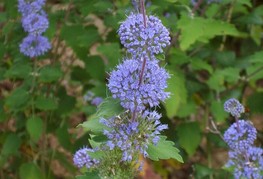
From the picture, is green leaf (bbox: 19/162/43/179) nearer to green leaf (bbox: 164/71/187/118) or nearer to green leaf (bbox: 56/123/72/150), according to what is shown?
green leaf (bbox: 56/123/72/150)

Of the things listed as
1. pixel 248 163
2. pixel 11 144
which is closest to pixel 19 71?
pixel 11 144

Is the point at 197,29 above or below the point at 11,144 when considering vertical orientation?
above

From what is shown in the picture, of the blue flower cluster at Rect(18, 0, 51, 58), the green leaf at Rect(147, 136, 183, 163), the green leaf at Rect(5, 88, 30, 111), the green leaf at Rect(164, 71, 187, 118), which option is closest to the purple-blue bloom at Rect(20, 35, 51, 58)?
the blue flower cluster at Rect(18, 0, 51, 58)

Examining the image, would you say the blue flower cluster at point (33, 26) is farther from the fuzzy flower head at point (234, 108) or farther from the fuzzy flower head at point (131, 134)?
the fuzzy flower head at point (131, 134)

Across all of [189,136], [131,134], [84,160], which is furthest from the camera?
[189,136]

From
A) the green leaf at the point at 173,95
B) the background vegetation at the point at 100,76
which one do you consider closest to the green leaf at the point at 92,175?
the background vegetation at the point at 100,76

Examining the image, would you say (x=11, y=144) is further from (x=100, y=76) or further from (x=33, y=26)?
(x=33, y=26)

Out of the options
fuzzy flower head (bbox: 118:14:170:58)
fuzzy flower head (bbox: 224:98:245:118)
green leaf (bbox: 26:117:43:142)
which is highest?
green leaf (bbox: 26:117:43:142)
